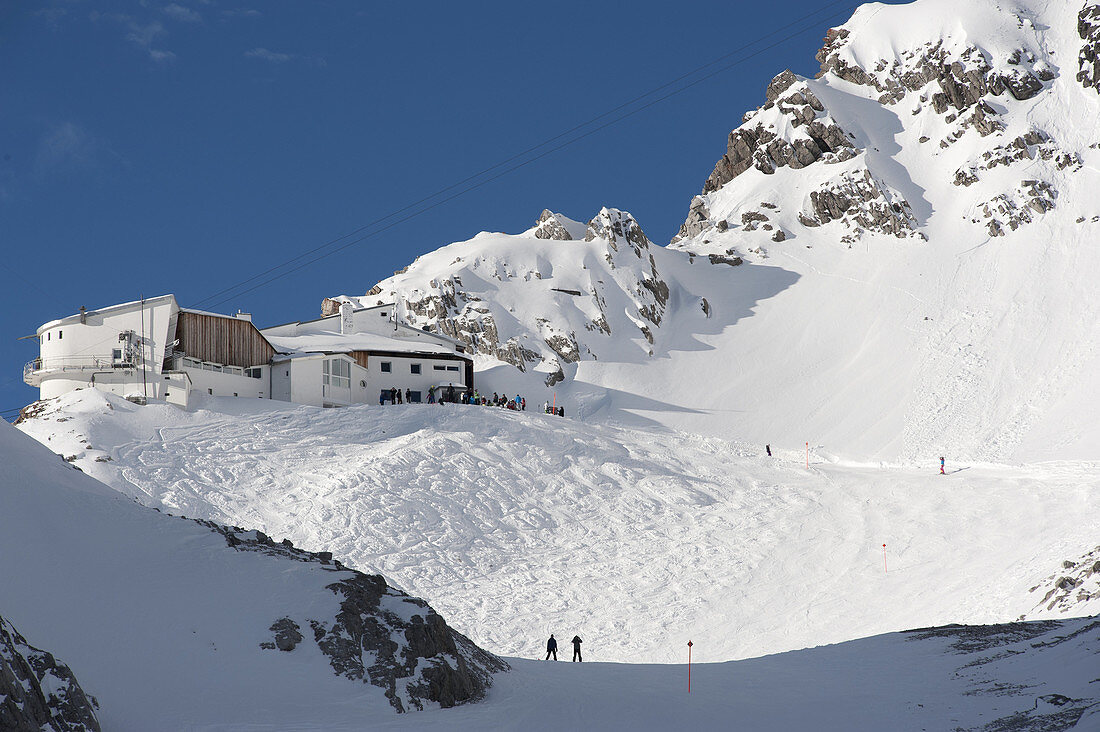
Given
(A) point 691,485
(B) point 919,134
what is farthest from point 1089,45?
(A) point 691,485

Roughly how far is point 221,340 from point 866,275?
53437 millimetres

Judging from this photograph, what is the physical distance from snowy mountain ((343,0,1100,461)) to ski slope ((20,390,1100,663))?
1280cm

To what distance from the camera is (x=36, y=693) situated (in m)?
15.2

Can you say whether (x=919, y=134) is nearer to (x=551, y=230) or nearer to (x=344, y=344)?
(x=551, y=230)

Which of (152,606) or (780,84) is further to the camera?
(780,84)

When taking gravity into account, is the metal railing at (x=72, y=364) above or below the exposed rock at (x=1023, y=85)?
below

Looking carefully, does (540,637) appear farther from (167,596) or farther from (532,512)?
(167,596)

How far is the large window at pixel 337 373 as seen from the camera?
56.5m

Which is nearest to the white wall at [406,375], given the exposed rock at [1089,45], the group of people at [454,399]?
the group of people at [454,399]

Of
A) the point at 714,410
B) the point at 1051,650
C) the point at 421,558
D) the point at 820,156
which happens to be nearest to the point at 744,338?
the point at 714,410

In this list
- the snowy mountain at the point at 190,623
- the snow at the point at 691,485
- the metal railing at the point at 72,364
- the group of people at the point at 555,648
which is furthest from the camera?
the metal railing at the point at 72,364

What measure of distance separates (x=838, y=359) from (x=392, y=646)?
57183 mm

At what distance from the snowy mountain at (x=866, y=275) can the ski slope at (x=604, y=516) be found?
12.8 meters

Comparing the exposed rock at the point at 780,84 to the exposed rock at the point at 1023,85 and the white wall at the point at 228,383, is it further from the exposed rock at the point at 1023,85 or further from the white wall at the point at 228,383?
the white wall at the point at 228,383
